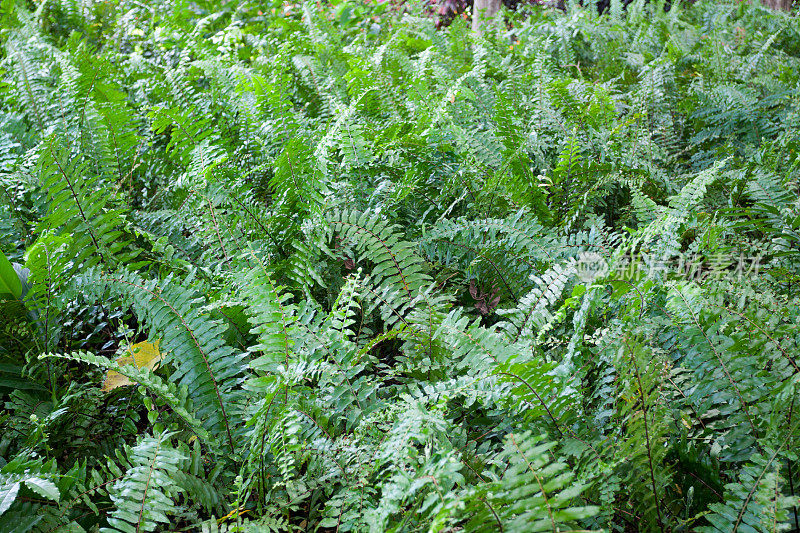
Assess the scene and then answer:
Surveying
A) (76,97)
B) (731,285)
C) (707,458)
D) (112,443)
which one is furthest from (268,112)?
(707,458)

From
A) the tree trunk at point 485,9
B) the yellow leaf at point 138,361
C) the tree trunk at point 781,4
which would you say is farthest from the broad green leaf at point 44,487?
the tree trunk at point 781,4

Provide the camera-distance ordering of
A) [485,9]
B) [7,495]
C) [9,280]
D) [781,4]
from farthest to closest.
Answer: [781,4], [485,9], [9,280], [7,495]

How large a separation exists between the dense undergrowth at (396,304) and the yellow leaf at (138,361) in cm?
1

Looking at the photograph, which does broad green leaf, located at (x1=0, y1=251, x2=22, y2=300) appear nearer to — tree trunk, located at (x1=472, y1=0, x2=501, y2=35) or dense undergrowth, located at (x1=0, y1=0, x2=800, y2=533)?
dense undergrowth, located at (x1=0, y1=0, x2=800, y2=533)

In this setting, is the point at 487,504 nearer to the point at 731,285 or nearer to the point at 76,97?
the point at 731,285

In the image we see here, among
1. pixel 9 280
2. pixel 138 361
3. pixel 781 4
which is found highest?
pixel 9 280

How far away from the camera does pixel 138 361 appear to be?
5.99 ft

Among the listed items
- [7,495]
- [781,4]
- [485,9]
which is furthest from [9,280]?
[781,4]

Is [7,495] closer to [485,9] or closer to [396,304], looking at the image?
[396,304]

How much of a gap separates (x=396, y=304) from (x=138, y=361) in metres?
0.82

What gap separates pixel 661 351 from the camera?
61.4 inches

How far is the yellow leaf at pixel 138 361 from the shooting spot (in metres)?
1.78

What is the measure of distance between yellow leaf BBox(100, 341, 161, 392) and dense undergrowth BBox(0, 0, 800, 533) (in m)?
0.01

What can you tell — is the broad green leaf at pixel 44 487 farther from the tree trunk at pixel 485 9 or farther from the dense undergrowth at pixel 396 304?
the tree trunk at pixel 485 9
